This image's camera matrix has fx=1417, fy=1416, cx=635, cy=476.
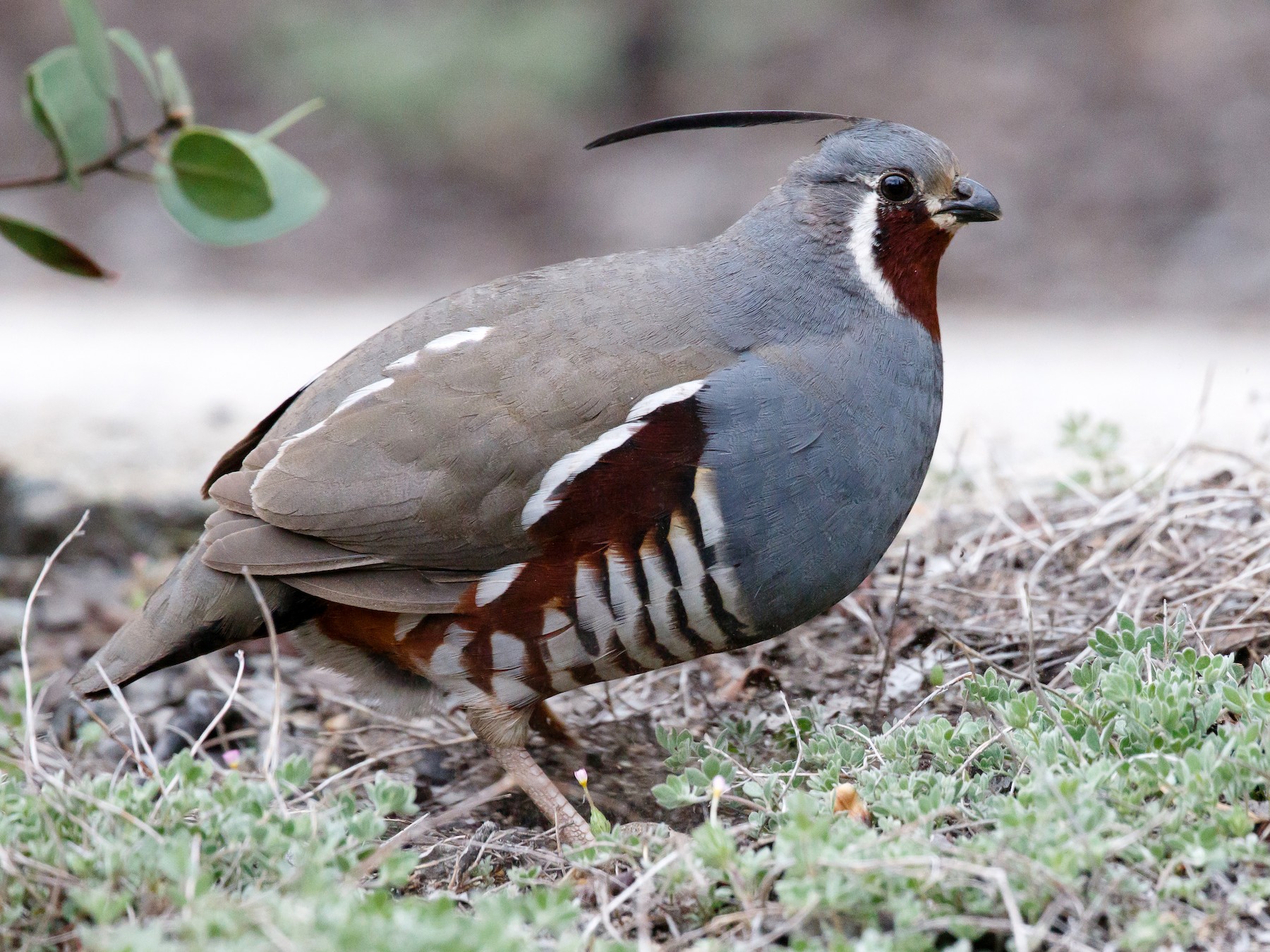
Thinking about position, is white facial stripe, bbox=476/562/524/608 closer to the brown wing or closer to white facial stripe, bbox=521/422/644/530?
the brown wing

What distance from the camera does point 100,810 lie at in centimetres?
320

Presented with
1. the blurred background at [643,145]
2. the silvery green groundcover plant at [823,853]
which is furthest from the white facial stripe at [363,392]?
the blurred background at [643,145]

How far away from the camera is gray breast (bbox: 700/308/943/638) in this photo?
152 inches

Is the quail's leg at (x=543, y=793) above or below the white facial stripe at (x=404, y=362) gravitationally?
below

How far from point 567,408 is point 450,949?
176 cm

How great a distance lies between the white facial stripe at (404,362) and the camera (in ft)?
13.6

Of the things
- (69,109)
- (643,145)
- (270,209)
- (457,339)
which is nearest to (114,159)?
(69,109)

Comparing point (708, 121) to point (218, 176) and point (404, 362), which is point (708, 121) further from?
point (218, 176)

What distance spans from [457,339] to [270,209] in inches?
38.9

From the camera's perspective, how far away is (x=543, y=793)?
4098 mm

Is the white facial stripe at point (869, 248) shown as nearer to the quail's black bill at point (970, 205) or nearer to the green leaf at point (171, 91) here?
the quail's black bill at point (970, 205)

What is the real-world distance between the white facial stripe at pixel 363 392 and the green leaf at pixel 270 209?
2.48ft

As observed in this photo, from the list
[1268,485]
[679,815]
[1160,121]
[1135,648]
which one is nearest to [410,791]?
[679,815]

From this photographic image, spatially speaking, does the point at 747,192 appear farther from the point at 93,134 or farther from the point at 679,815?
the point at 679,815
